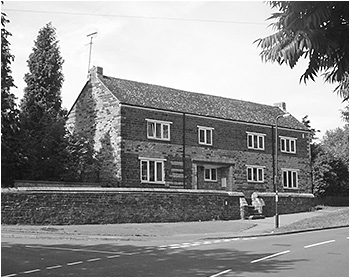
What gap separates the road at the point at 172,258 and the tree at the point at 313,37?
9257mm

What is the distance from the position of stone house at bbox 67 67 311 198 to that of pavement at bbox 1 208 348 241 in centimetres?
688

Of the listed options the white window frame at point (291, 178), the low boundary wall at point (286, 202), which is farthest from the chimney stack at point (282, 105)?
the low boundary wall at point (286, 202)

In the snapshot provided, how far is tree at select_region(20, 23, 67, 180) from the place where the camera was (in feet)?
115

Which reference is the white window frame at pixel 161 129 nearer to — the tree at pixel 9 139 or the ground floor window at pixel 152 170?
the ground floor window at pixel 152 170

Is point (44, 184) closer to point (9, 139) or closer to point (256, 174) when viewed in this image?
point (9, 139)

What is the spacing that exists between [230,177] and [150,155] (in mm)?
8566

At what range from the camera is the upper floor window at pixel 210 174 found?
43562 mm

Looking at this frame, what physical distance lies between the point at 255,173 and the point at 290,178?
4848 millimetres

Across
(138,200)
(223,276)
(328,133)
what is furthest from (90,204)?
(328,133)

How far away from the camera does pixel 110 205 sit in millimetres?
32031

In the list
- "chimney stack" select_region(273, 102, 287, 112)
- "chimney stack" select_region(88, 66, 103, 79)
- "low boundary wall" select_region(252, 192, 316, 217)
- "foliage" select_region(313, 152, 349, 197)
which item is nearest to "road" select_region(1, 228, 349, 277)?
"low boundary wall" select_region(252, 192, 316, 217)

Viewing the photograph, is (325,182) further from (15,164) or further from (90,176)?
(15,164)

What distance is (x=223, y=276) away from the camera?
13.0 m

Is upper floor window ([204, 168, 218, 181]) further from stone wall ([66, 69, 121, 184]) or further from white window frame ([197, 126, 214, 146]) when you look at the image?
stone wall ([66, 69, 121, 184])
